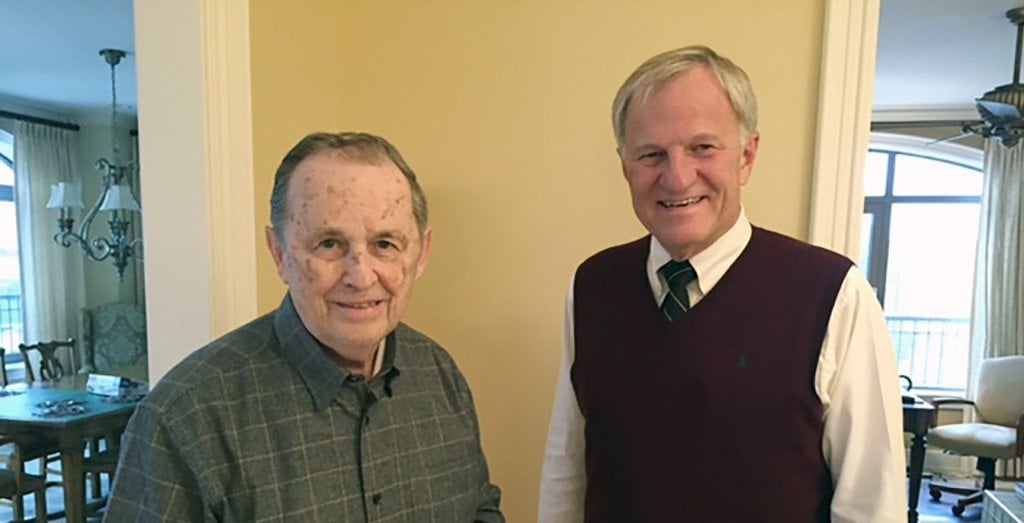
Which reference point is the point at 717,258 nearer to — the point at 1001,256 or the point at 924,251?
the point at 1001,256

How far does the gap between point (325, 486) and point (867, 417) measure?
0.79m

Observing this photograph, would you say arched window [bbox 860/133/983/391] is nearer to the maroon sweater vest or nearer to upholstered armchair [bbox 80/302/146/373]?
the maroon sweater vest

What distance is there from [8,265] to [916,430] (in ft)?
23.2

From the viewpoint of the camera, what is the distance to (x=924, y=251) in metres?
5.71

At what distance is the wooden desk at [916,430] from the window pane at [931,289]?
189cm

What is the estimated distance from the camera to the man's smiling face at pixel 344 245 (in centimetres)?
91

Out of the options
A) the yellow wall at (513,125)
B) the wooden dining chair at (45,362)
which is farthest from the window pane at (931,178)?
the wooden dining chair at (45,362)

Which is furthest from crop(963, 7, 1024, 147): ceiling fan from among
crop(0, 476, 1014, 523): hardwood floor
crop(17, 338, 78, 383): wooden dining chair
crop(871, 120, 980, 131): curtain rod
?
crop(17, 338, 78, 383): wooden dining chair

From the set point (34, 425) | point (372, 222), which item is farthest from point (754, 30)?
point (34, 425)

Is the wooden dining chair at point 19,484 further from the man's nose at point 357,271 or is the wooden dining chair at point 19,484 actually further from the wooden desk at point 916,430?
the wooden desk at point 916,430

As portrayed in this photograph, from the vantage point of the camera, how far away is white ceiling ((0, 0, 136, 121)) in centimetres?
326

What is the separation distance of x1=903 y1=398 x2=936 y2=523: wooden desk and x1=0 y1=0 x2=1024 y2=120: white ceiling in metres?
2.10

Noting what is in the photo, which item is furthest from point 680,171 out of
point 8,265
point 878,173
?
point 8,265

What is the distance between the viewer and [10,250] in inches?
223
